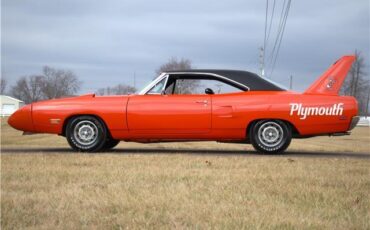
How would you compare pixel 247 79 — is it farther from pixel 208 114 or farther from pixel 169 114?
pixel 169 114

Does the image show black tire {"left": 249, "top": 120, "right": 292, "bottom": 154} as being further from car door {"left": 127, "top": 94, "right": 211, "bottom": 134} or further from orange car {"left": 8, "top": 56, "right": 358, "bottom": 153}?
car door {"left": 127, "top": 94, "right": 211, "bottom": 134}

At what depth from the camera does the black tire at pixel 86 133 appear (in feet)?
26.9

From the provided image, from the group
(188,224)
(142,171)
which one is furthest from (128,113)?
(188,224)

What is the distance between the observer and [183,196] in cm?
379

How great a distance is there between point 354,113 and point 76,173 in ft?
15.7

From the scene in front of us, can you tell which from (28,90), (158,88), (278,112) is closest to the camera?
(278,112)

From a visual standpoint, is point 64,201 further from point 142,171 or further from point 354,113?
point 354,113

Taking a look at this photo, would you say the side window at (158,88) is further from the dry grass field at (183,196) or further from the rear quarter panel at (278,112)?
the dry grass field at (183,196)

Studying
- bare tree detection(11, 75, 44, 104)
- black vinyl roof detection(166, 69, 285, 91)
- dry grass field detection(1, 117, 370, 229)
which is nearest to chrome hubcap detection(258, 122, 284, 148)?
black vinyl roof detection(166, 69, 285, 91)

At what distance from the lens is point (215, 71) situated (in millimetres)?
8336

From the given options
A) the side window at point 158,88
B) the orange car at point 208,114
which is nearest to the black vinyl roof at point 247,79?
the orange car at point 208,114

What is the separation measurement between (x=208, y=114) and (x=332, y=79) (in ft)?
7.04

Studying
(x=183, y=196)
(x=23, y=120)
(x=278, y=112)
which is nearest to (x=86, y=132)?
(x=23, y=120)

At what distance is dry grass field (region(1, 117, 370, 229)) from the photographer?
122 inches
